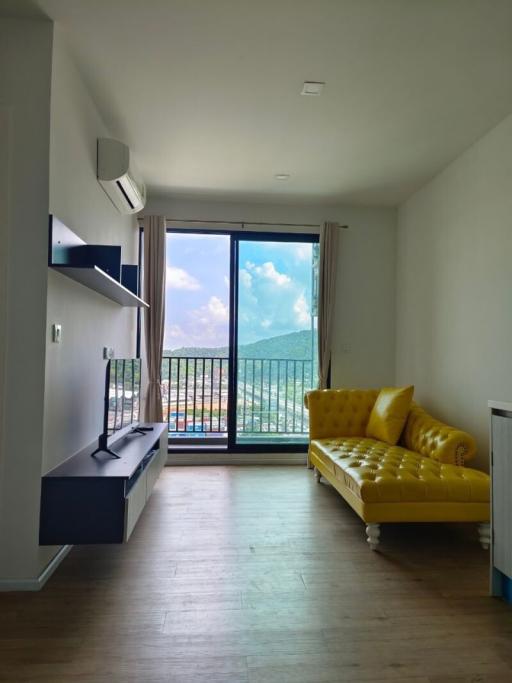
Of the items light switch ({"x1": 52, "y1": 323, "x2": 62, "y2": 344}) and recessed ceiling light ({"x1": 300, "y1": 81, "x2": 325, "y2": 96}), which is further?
recessed ceiling light ({"x1": 300, "y1": 81, "x2": 325, "y2": 96})

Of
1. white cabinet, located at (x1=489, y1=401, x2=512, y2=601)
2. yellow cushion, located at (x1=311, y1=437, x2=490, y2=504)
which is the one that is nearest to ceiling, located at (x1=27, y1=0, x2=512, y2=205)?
white cabinet, located at (x1=489, y1=401, x2=512, y2=601)

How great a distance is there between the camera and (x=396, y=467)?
2.93 m

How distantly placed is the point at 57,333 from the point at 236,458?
2896mm

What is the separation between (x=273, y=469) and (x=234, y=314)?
5.70ft

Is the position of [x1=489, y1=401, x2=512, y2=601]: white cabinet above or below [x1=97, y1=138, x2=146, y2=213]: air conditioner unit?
below

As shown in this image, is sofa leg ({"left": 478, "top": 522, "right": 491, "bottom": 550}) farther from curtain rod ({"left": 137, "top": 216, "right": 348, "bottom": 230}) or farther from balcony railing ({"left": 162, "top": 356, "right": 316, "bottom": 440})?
curtain rod ({"left": 137, "top": 216, "right": 348, "bottom": 230})

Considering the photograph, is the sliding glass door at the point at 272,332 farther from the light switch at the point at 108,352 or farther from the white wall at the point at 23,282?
the white wall at the point at 23,282

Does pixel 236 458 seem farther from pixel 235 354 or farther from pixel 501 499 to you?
pixel 501 499

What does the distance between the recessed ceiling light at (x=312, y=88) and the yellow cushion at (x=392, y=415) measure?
2472 millimetres

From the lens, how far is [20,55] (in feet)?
A: 7.32

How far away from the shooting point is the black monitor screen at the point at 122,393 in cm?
270

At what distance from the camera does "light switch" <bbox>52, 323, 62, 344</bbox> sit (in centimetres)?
231

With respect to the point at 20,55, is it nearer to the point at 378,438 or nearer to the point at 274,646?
the point at 274,646

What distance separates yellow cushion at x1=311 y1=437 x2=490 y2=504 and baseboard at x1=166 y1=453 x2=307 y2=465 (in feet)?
5.10
